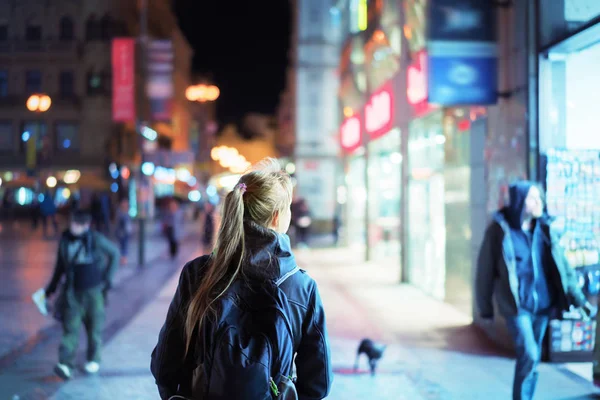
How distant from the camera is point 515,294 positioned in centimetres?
475

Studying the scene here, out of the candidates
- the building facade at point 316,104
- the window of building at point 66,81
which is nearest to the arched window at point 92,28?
the window of building at point 66,81

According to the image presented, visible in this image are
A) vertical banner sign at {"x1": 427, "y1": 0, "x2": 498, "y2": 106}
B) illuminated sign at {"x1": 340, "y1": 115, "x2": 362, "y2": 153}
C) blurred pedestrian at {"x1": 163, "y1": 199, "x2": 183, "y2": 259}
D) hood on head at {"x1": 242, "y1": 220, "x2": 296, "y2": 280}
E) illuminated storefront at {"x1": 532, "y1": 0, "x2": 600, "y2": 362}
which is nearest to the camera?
hood on head at {"x1": 242, "y1": 220, "x2": 296, "y2": 280}

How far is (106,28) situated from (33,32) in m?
5.07

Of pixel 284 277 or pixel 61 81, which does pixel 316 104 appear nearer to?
pixel 284 277

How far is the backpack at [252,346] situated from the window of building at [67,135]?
45.5 meters

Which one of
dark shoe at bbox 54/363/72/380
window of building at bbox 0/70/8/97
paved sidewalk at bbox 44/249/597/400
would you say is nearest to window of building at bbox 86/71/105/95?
window of building at bbox 0/70/8/97

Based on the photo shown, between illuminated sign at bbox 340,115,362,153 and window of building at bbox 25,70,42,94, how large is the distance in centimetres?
3171

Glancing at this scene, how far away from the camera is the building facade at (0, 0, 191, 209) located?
4438 cm

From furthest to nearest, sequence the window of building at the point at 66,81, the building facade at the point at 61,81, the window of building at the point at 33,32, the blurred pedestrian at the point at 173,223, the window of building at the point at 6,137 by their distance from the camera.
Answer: the window of building at the point at 66,81 → the window of building at the point at 6,137 → the window of building at the point at 33,32 → the building facade at the point at 61,81 → the blurred pedestrian at the point at 173,223

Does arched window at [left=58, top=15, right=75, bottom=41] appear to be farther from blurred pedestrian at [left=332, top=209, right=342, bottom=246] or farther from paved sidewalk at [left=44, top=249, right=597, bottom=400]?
paved sidewalk at [left=44, top=249, right=597, bottom=400]

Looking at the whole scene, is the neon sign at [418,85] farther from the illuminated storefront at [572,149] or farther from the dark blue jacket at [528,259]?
the dark blue jacket at [528,259]

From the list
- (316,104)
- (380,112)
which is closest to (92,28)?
(316,104)

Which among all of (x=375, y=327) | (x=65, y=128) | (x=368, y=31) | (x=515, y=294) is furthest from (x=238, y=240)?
(x=65, y=128)

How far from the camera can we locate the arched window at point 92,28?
44406mm
